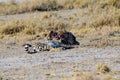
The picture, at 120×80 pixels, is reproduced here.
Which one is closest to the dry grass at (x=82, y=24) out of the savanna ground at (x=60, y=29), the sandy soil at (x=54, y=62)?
the savanna ground at (x=60, y=29)

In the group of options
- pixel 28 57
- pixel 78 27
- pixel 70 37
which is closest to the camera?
pixel 28 57

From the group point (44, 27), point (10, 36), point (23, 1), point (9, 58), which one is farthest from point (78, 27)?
point (23, 1)

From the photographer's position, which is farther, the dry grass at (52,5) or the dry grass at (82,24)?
the dry grass at (52,5)

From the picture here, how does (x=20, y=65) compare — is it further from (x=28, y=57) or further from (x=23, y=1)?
(x=23, y=1)

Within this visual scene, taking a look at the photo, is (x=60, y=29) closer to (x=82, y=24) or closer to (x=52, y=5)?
(x=82, y=24)

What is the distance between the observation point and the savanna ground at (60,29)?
53.2ft

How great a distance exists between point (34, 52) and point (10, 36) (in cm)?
518

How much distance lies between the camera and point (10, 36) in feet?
83.0

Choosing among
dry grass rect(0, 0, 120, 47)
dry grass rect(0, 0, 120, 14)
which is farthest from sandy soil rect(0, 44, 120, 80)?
dry grass rect(0, 0, 120, 14)

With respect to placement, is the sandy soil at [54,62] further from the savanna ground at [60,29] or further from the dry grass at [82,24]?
the dry grass at [82,24]

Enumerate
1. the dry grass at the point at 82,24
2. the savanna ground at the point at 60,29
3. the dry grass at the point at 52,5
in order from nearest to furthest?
1. the savanna ground at the point at 60,29
2. the dry grass at the point at 82,24
3. the dry grass at the point at 52,5

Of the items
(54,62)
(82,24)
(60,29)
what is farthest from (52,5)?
(54,62)

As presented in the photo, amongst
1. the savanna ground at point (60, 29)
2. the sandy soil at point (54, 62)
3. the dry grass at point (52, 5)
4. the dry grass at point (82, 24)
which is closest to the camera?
the sandy soil at point (54, 62)

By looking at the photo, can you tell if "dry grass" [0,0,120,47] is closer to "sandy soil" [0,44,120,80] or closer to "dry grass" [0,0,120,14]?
Result: "dry grass" [0,0,120,14]
